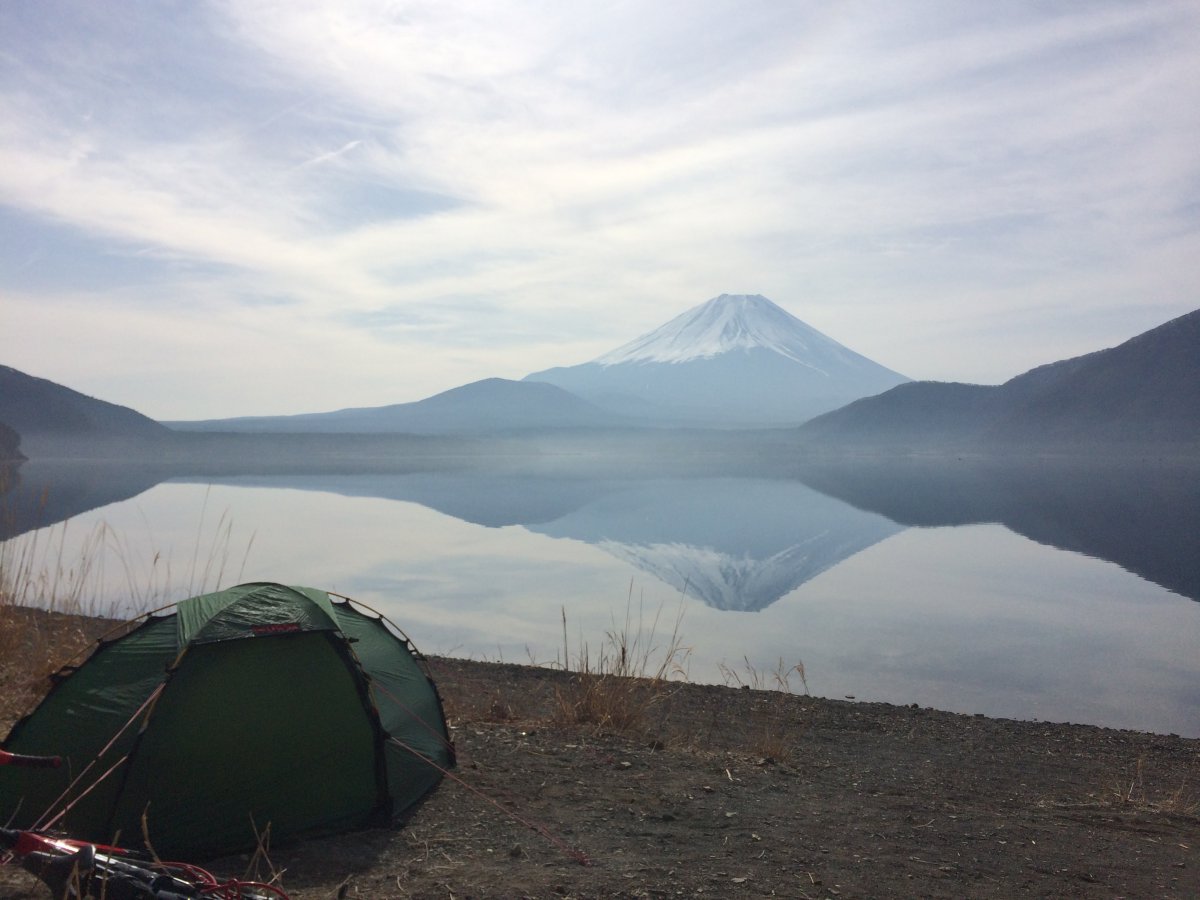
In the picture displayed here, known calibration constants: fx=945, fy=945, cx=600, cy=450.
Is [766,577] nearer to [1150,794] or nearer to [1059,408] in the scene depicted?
[1150,794]

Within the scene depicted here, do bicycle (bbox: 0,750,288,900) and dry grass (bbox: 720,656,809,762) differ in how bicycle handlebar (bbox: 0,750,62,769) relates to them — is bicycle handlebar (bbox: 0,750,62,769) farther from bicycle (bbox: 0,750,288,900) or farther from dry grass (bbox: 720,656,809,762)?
dry grass (bbox: 720,656,809,762)

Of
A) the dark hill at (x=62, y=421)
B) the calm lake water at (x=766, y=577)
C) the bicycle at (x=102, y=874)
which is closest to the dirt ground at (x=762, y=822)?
the bicycle at (x=102, y=874)

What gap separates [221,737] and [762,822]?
8.91ft

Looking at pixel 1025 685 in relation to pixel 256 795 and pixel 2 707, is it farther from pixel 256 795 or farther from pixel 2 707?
pixel 2 707

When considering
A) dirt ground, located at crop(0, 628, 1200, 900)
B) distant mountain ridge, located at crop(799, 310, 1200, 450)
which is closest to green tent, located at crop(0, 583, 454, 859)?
dirt ground, located at crop(0, 628, 1200, 900)

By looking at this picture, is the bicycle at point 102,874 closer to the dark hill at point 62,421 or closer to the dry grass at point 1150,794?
the dry grass at point 1150,794

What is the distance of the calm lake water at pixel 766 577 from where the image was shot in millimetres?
10781

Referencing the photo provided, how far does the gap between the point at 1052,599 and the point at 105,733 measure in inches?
605

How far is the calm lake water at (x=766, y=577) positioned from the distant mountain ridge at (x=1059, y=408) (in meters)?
93.4

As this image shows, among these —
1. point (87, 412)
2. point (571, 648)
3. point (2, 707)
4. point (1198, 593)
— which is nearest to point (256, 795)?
point (2, 707)

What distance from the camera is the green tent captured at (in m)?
4.34

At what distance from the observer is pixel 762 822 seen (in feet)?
15.9

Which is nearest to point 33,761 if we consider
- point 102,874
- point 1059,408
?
point 102,874

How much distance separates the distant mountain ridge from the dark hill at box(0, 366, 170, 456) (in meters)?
104
